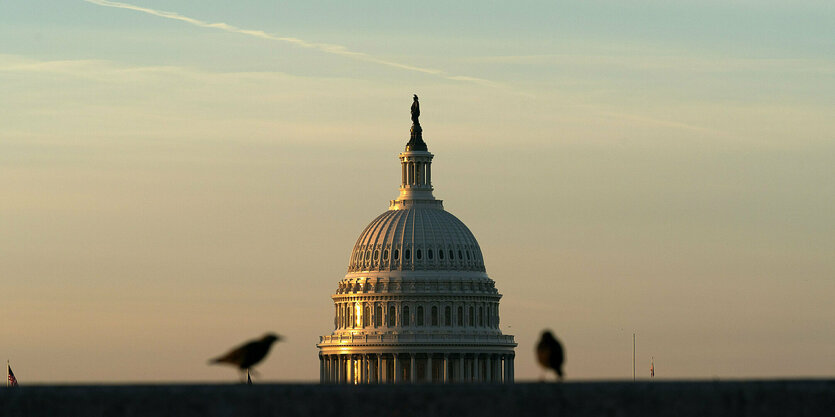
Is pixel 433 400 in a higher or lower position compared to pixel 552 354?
lower

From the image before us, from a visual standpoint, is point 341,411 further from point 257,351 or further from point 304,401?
point 257,351

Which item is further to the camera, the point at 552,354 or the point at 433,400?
the point at 552,354

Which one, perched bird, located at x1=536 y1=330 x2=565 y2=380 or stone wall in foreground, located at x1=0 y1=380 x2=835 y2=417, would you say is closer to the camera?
stone wall in foreground, located at x1=0 y1=380 x2=835 y2=417

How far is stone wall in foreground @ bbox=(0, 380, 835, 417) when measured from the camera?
61.7 metres

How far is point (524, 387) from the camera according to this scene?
6266 cm

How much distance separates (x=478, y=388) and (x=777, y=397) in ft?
24.4

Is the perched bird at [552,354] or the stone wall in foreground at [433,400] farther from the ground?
the perched bird at [552,354]

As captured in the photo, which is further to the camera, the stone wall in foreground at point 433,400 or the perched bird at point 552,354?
the perched bird at point 552,354

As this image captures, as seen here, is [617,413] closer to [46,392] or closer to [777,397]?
[777,397]

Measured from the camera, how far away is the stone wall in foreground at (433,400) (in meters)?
61.7

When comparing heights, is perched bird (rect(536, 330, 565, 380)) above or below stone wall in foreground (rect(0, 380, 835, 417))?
above

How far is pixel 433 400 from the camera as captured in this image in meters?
62.6

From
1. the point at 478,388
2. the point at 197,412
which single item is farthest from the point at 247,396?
the point at 478,388

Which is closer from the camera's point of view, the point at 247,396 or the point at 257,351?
the point at 247,396
